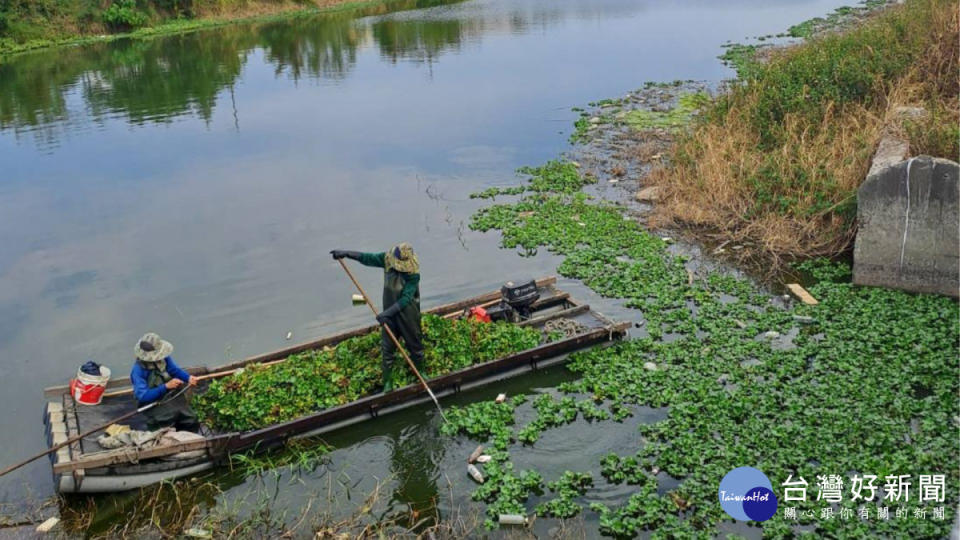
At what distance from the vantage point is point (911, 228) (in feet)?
38.3

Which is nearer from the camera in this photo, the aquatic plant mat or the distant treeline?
the aquatic plant mat

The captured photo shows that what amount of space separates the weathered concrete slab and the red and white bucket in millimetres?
10338

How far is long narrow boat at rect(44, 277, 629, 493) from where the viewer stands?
8367 mm

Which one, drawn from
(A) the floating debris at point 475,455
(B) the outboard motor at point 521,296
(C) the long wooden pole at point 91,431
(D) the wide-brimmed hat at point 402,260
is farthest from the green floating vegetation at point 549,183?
(C) the long wooden pole at point 91,431

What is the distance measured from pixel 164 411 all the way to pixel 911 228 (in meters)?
10.3

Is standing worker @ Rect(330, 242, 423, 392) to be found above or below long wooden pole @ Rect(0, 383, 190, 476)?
above

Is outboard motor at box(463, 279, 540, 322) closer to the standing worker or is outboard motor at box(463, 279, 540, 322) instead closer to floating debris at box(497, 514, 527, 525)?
the standing worker

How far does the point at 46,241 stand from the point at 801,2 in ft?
136

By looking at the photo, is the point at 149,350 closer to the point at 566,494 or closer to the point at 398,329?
the point at 398,329

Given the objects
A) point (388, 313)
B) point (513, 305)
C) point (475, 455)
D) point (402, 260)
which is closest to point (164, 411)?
point (388, 313)

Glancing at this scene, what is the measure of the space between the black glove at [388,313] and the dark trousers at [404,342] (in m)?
0.15

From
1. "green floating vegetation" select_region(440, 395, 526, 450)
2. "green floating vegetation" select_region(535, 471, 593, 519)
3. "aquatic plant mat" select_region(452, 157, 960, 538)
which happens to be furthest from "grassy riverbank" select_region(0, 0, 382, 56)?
"green floating vegetation" select_region(535, 471, 593, 519)

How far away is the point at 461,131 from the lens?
23.4m

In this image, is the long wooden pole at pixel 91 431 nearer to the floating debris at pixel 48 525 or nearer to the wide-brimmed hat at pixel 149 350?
the wide-brimmed hat at pixel 149 350
